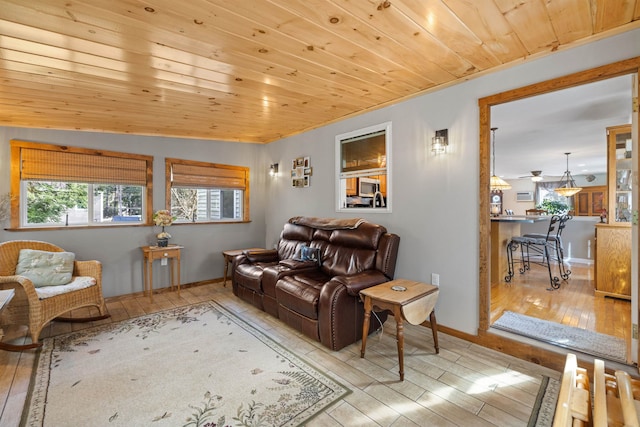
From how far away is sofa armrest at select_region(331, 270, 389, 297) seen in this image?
256cm

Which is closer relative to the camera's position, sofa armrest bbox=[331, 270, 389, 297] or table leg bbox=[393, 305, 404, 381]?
table leg bbox=[393, 305, 404, 381]

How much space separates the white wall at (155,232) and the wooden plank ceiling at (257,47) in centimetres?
60

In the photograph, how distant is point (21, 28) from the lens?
1749mm

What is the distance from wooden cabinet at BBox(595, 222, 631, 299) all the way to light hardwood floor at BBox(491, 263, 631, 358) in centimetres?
13

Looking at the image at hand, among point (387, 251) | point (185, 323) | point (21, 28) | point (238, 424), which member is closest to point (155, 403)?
point (238, 424)

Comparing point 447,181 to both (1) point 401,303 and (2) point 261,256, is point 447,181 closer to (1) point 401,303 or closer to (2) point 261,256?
(1) point 401,303

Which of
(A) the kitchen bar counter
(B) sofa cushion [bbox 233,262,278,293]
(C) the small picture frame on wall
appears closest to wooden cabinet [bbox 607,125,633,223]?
(A) the kitchen bar counter

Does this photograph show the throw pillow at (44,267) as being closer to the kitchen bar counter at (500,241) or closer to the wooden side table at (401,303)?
the wooden side table at (401,303)

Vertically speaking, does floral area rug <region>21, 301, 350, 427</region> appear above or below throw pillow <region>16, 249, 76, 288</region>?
below

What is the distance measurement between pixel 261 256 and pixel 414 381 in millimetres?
2531

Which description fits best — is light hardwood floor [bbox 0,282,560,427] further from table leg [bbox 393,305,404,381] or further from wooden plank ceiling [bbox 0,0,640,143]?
wooden plank ceiling [bbox 0,0,640,143]

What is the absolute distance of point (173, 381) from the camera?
2.12 m

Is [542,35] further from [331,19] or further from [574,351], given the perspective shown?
[574,351]

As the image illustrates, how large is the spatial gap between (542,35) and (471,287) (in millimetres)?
2022
